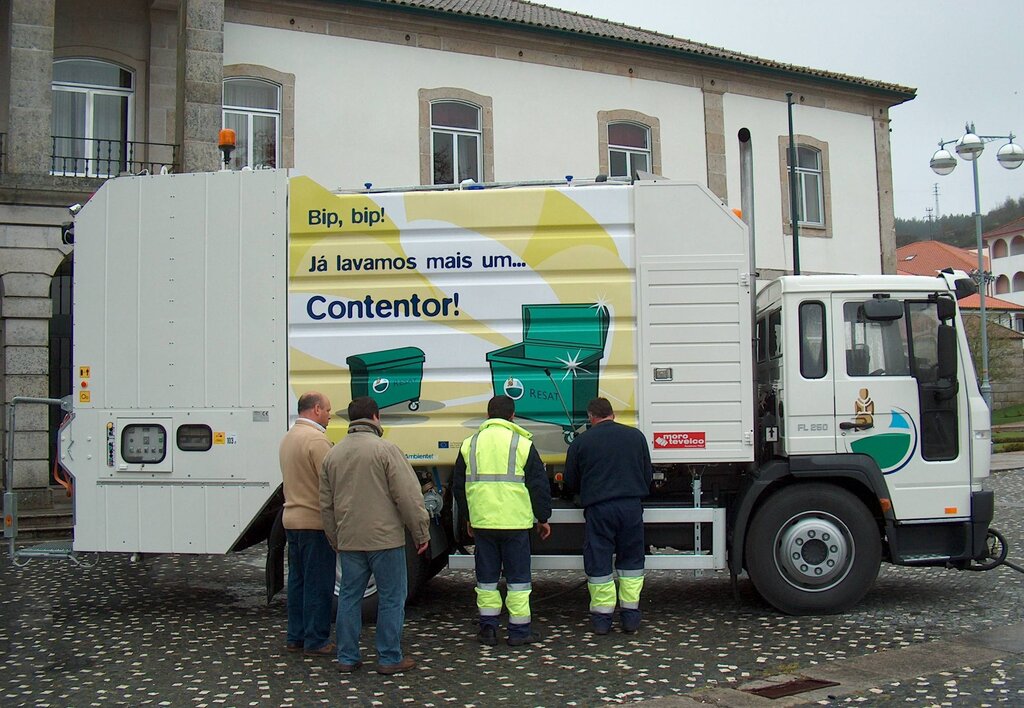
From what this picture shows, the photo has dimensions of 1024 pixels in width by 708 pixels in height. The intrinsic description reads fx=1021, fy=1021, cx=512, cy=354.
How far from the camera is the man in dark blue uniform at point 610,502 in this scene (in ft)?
23.4

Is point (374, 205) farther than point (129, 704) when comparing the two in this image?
Yes

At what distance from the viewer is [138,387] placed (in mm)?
7836

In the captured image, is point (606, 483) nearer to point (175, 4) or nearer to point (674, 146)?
point (175, 4)

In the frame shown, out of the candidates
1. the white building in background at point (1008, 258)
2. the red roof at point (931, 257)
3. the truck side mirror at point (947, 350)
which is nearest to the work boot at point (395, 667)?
the truck side mirror at point (947, 350)

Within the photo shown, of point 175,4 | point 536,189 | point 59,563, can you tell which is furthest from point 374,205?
point 175,4

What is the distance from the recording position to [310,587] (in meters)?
6.79

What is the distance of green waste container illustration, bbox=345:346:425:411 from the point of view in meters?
7.69

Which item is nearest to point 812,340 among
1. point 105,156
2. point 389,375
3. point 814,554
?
point 814,554

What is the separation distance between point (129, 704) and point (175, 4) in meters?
13.6

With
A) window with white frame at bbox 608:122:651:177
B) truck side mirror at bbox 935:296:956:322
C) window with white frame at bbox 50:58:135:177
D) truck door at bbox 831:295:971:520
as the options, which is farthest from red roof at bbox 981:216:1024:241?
truck door at bbox 831:295:971:520

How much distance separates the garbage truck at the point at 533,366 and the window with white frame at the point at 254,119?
9845 mm

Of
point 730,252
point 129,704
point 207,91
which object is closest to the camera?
point 129,704

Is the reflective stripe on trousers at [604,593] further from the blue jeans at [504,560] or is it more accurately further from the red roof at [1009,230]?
the red roof at [1009,230]

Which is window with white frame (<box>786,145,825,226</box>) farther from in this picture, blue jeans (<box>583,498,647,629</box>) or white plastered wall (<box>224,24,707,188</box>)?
blue jeans (<box>583,498,647,629</box>)
